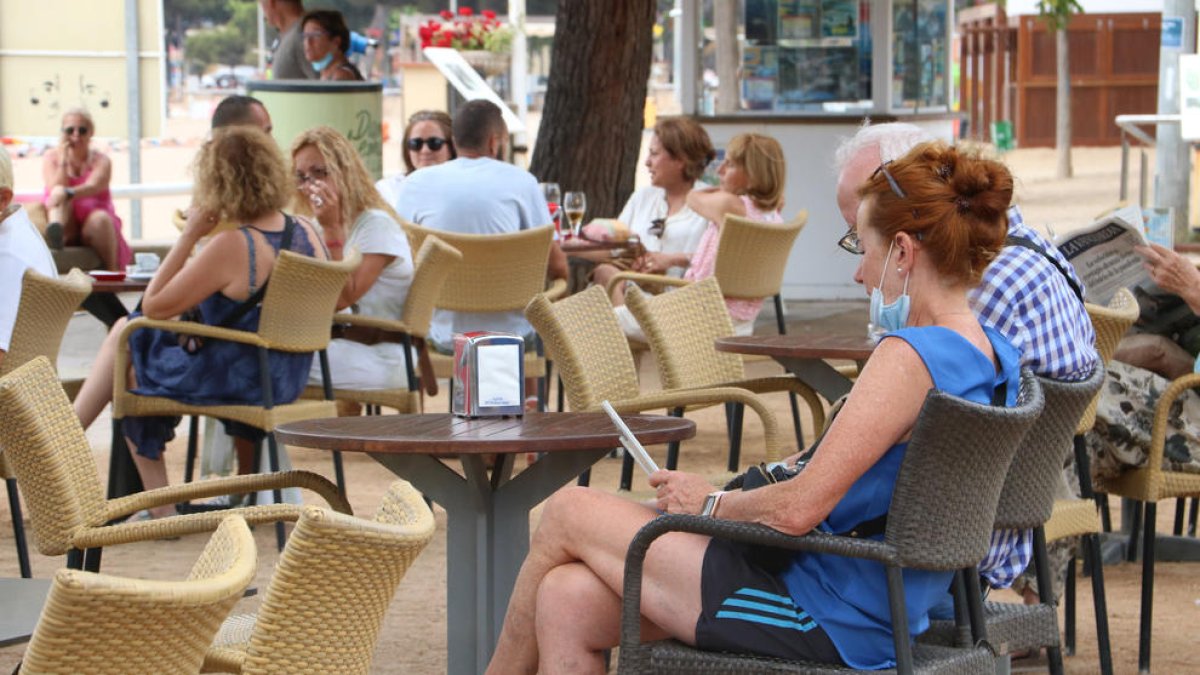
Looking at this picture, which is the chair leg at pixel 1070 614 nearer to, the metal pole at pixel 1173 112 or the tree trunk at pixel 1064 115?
the metal pole at pixel 1173 112

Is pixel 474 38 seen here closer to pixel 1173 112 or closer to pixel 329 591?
pixel 1173 112

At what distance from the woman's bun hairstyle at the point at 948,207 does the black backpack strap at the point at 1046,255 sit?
71cm

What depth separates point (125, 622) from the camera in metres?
1.79

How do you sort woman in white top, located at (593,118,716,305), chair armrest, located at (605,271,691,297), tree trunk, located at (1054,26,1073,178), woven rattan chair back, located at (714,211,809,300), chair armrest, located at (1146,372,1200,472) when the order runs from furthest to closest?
tree trunk, located at (1054,26,1073,178) < woman in white top, located at (593,118,716,305) < woven rattan chair back, located at (714,211,809,300) < chair armrest, located at (605,271,691,297) < chair armrest, located at (1146,372,1200,472)

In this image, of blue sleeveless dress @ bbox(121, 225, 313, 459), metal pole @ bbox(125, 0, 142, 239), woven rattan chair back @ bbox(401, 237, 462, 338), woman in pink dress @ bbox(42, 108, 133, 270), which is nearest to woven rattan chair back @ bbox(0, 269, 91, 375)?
blue sleeveless dress @ bbox(121, 225, 313, 459)

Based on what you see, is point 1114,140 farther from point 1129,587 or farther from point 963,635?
point 963,635

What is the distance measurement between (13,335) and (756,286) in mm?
3319

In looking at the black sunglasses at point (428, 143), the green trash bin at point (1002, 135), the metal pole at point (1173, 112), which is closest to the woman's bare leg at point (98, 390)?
the black sunglasses at point (428, 143)

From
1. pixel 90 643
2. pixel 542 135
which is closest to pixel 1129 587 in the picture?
pixel 90 643

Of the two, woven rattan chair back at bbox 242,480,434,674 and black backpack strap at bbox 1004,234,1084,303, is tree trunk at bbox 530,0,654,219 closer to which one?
black backpack strap at bbox 1004,234,1084,303

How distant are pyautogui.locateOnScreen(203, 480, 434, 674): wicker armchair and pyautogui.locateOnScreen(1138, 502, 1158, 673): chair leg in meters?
2.68

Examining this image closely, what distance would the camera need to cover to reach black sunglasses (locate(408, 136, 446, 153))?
819 cm

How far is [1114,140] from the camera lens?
34.7 metres

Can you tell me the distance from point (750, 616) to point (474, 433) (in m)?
0.79
